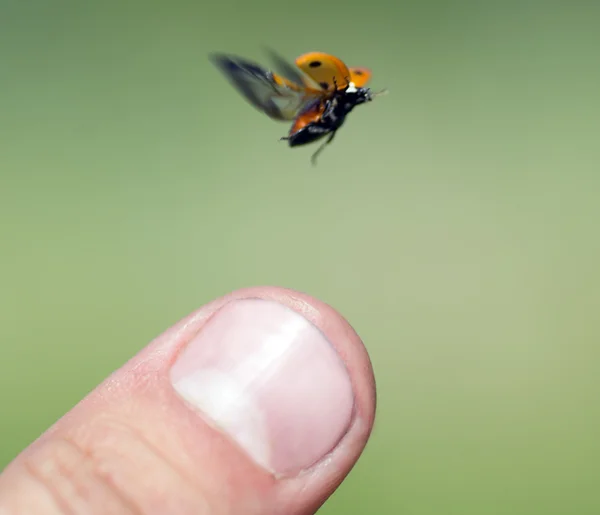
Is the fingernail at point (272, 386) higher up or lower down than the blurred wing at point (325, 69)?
lower down

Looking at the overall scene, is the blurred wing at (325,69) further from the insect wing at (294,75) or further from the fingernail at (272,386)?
the fingernail at (272,386)

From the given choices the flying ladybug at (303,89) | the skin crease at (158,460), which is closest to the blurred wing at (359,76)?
the flying ladybug at (303,89)

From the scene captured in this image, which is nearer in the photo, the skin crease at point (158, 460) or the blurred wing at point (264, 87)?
the skin crease at point (158, 460)

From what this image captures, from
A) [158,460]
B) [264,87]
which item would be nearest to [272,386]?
[158,460]

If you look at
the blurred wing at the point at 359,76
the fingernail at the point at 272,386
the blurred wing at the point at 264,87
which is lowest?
the fingernail at the point at 272,386

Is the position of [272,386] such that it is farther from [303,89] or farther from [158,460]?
[303,89]

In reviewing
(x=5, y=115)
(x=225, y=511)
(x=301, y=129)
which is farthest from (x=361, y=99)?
(x=5, y=115)

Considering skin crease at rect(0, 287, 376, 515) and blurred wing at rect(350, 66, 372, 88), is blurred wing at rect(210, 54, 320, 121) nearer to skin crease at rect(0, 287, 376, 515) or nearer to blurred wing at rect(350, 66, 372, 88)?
blurred wing at rect(350, 66, 372, 88)

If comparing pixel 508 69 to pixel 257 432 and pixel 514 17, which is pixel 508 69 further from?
pixel 257 432
